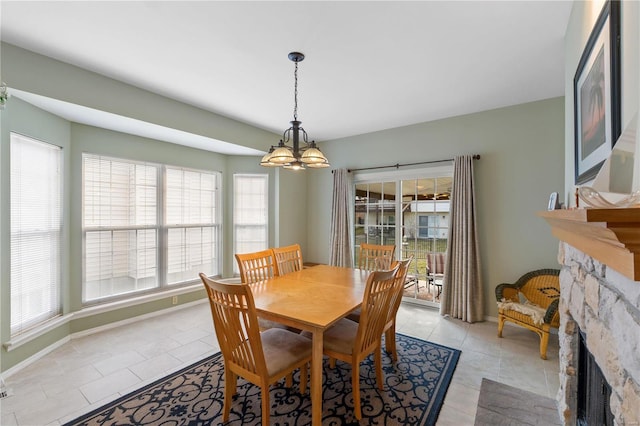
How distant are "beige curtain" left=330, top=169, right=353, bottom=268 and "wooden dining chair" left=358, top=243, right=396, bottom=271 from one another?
111 centimetres

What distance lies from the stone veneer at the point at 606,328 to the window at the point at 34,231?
160 inches

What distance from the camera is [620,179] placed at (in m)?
0.95

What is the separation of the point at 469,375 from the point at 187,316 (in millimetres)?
3462

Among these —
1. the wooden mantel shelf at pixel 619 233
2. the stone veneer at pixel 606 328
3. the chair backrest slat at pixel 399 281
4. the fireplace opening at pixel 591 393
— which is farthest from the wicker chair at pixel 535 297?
the wooden mantel shelf at pixel 619 233

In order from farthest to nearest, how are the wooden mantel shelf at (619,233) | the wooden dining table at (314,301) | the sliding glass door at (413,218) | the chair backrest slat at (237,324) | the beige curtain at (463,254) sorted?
the sliding glass door at (413,218) < the beige curtain at (463,254) < the wooden dining table at (314,301) < the chair backrest slat at (237,324) < the wooden mantel shelf at (619,233)

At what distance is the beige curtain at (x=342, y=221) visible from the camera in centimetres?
458

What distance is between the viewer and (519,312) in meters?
2.85

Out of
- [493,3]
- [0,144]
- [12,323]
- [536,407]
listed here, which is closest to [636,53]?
[493,3]

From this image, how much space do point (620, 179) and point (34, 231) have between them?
4.30 metres

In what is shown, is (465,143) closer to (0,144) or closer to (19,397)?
(0,144)

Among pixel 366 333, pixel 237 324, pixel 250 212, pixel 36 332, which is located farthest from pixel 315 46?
pixel 36 332

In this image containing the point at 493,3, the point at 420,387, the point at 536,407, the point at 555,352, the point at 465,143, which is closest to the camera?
the point at 493,3

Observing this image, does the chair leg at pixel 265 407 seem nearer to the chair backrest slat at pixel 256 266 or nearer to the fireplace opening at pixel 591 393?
the chair backrest slat at pixel 256 266

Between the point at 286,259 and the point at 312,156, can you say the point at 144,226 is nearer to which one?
the point at 286,259
